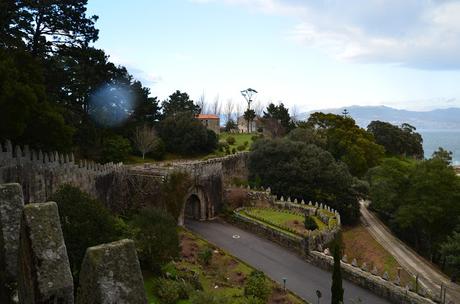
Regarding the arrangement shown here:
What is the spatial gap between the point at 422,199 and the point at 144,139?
28636mm

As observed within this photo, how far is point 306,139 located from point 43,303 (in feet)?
175

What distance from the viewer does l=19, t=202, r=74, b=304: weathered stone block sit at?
3.62m

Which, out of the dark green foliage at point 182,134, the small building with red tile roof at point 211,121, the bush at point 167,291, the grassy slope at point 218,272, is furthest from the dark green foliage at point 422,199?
the small building with red tile roof at point 211,121

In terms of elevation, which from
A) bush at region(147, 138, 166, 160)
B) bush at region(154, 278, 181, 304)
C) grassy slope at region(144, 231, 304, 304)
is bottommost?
grassy slope at region(144, 231, 304, 304)

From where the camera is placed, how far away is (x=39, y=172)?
2228cm

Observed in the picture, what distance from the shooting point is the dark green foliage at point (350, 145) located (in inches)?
2285

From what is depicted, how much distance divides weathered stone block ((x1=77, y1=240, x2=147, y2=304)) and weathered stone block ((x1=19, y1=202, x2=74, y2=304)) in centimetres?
53

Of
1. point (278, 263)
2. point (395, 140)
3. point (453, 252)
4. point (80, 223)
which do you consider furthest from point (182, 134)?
point (395, 140)

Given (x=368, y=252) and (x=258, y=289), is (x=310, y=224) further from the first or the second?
(x=258, y=289)

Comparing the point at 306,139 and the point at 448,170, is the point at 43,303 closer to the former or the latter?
the point at 448,170

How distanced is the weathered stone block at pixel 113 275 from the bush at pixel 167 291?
662 inches

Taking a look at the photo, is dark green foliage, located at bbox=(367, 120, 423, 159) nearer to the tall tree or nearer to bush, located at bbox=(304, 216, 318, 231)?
bush, located at bbox=(304, 216, 318, 231)

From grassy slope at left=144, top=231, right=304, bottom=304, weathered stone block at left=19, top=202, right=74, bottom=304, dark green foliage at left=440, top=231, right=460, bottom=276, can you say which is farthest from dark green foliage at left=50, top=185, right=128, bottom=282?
dark green foliage at left=440, top=231, right=460, bottom=276

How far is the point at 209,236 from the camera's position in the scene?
33688 mm
